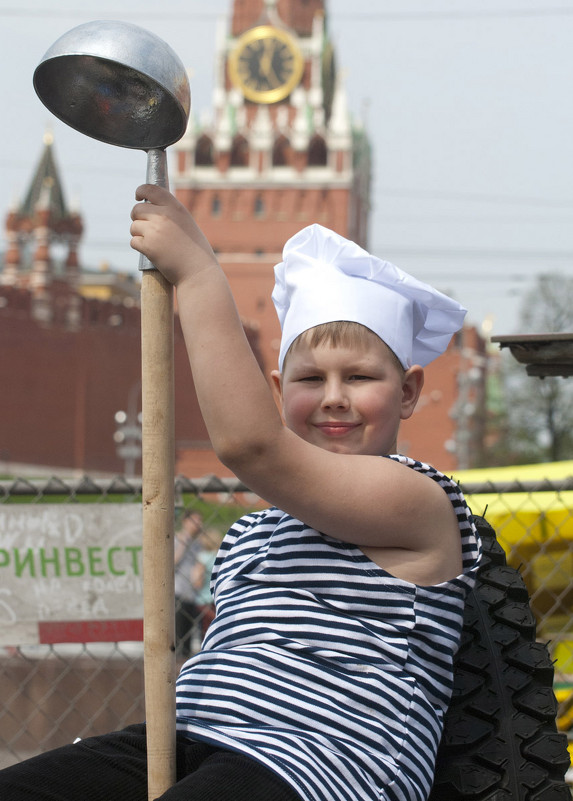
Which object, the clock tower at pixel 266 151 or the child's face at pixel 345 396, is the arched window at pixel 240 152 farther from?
the child's face at pixel 345 396

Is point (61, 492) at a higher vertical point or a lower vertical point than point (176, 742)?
lower

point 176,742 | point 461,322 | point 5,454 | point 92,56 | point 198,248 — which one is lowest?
point 5,454

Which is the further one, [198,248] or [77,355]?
[77,355]

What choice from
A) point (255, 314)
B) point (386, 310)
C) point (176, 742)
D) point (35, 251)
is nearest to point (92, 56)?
point (386, 310)

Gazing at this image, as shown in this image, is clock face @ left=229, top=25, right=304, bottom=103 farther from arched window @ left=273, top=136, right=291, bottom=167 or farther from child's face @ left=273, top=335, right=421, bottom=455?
child's face @ left=273, top=335, right=421, bottom=455

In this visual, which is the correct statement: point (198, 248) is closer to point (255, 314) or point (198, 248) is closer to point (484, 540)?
point (484, 540)

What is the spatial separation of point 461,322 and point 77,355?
37.6 meters

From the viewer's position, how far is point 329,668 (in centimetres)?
133

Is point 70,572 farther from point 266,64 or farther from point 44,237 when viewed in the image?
point 266,64

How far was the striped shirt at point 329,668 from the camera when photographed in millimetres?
1253

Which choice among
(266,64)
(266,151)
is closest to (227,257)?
(266,151)

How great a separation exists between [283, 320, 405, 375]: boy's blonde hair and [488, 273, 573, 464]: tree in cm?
2519

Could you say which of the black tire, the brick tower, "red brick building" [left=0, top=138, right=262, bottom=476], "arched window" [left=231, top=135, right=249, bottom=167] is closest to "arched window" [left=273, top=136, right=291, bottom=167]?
"arched window" [left=231, top=135, right=249, bottom=167]

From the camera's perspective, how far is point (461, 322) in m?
1.70
